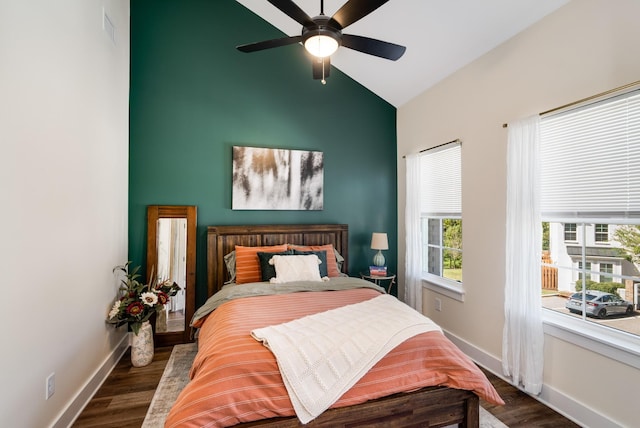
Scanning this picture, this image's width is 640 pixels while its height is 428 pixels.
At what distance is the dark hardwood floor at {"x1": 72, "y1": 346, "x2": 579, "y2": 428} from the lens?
6.79 ft

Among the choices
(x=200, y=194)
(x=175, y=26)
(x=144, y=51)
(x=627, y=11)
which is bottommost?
(x=200, y=194)

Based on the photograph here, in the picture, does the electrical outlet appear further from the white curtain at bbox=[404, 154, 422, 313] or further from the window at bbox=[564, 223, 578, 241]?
the window at bbox=[564, 223, 578, 241]

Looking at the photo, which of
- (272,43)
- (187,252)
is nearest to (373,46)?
(272,43)

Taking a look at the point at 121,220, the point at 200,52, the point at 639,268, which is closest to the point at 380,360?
the point at 639,268

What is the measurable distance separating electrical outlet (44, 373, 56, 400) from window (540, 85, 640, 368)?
3456mm

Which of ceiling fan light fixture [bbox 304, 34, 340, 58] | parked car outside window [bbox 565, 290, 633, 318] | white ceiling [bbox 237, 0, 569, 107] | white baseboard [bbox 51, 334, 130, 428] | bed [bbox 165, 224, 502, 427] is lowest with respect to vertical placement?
white baseboard [bbox 51, 334, 130, 428]

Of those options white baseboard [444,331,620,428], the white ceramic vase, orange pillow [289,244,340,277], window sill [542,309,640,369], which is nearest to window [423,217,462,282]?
white baseboard [444,331,620,428]

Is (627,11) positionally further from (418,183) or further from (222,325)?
(222,325)

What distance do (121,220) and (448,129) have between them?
12.1ft

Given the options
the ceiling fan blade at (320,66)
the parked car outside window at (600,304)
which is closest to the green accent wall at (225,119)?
the ceiling fan blade at (320,66)

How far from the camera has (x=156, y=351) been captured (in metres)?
3.18

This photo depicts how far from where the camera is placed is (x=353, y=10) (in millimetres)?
1808

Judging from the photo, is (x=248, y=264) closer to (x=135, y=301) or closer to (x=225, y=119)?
(x=135, y=301)

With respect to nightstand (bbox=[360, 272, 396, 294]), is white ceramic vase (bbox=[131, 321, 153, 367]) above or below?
below
